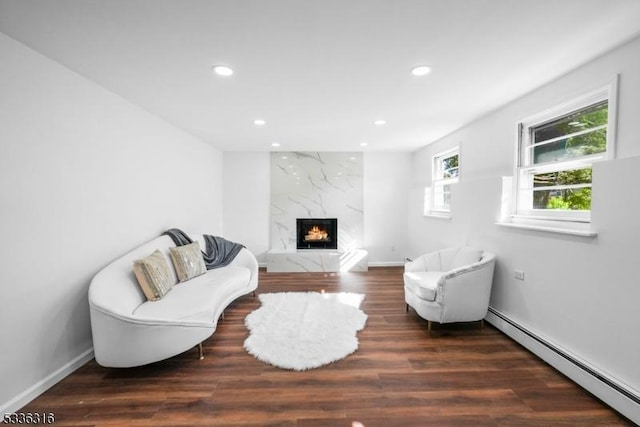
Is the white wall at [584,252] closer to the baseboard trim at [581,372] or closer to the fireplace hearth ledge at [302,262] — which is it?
the baseboard trim at [581,372]

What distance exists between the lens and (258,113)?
306cm

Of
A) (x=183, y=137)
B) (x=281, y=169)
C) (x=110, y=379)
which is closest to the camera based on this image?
(x=110, y=379)

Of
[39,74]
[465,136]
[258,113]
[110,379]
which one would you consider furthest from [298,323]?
[465,136]

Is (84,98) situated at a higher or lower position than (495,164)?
higher

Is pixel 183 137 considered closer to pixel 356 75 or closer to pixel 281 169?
pixel 281 169

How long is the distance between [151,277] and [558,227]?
382 centimetres

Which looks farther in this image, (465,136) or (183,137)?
(183,137)

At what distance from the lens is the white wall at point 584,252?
1647mm

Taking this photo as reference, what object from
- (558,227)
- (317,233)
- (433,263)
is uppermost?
(558,227)

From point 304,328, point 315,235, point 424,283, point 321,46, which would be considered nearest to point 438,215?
point 424,283

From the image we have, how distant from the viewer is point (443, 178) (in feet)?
14.5

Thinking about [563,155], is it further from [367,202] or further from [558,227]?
[367,202]

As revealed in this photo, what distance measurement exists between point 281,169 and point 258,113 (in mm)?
2441

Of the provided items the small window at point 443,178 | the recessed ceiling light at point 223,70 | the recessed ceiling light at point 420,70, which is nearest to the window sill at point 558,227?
the small window at point 443,178
